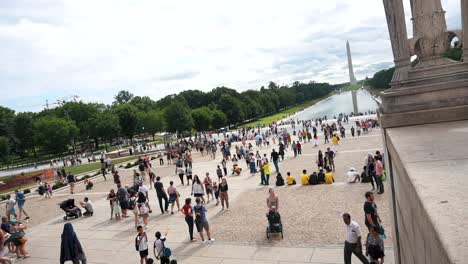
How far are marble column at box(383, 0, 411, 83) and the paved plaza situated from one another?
4459 millimetres

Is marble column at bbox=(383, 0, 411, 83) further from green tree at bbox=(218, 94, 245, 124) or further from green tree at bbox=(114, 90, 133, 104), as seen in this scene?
green tree at bbox=(114, 90, 133, 104)

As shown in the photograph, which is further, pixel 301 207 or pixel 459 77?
pixel 301 207

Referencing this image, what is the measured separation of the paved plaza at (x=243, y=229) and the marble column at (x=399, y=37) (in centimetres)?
446

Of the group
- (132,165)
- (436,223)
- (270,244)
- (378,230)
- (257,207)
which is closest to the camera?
(436,223)

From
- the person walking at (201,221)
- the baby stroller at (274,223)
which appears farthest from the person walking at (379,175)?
the person walking at (201,221)

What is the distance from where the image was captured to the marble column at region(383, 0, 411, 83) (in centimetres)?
659

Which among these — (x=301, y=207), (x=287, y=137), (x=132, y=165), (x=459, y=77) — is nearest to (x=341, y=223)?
(x=301, y=207)

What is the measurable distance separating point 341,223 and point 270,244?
2.56 metres

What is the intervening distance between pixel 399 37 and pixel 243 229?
7.94 metres

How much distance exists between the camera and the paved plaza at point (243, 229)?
10000 millimetres

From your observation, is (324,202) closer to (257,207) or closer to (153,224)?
(257,207)

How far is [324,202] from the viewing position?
14.2 meters

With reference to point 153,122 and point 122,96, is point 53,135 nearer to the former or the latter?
point 153,122

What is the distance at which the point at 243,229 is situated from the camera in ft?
40.1
